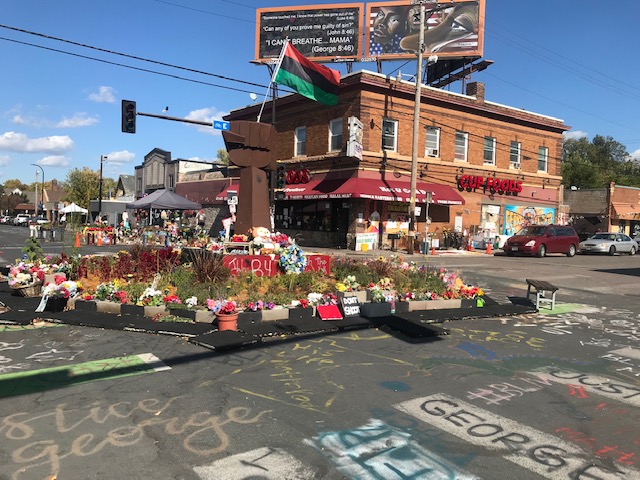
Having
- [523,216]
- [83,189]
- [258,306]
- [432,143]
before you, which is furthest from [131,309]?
[83,189]

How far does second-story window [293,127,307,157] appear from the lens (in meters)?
28.9

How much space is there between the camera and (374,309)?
8391mm

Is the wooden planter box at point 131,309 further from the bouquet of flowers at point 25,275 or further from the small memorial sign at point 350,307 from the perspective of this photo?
the small memorial sign at point 350,307

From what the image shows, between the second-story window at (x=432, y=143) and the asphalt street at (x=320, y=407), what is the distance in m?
21.9

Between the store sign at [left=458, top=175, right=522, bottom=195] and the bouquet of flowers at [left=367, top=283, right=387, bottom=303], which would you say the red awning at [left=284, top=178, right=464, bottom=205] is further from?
the bouquet of flowers at [left=367, top=283, right=387, bottom=303]

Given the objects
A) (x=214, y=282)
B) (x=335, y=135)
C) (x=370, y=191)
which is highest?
(x=335, y=135)

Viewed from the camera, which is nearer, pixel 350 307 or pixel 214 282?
pixel 350 307

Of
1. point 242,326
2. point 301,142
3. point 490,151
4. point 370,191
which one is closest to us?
point 242,326

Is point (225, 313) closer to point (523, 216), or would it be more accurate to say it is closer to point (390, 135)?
point (390, 135)

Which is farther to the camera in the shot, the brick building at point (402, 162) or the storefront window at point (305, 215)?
the storefront window at point (305, 215)

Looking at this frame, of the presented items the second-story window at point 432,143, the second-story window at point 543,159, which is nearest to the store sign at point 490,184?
the second-story window at point 432,143

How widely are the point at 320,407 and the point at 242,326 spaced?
2995 millimetres

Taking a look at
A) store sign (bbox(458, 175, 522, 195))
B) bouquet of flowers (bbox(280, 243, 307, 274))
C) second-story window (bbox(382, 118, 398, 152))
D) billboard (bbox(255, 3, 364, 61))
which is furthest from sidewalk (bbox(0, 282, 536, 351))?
billboard (bbox(255, 3, 364, 61))

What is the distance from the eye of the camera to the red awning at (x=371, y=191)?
78.8 feet
